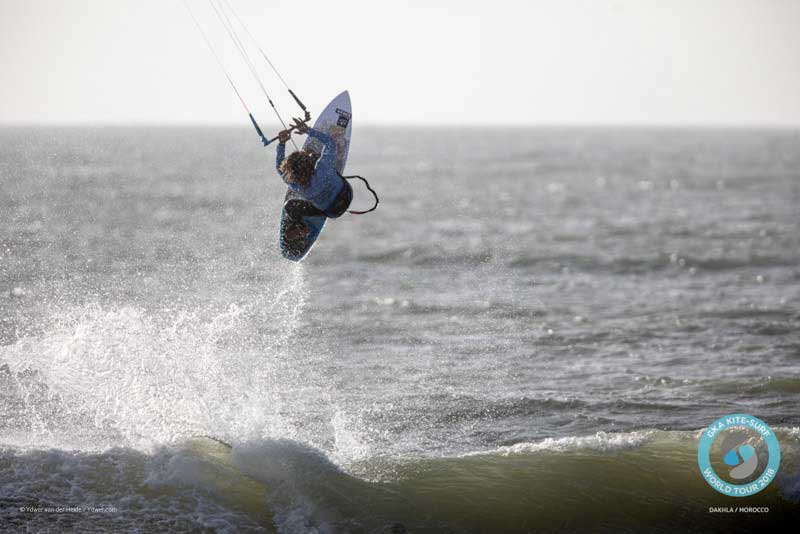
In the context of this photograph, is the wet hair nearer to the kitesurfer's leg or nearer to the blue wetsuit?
the blue wetsuit

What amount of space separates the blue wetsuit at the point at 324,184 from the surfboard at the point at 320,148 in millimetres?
987

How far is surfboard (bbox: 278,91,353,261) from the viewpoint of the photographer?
557 inches

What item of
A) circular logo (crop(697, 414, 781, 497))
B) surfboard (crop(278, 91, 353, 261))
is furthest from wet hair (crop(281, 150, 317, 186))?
circular logo (crop(697, 414, 781, 497))

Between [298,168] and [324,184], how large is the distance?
627mm

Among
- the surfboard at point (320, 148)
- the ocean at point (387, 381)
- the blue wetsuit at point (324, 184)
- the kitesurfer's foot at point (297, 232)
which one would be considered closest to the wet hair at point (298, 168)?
the blue wetsuit at point (324, 184)

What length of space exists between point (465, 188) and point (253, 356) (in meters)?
55.3

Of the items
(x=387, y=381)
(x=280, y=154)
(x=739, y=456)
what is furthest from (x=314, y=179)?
(x=739, y=456)

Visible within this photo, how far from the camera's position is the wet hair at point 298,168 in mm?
12008

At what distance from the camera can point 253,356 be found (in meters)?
17.6

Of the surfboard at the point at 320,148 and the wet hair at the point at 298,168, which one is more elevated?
the surfboard at the point at 320,148

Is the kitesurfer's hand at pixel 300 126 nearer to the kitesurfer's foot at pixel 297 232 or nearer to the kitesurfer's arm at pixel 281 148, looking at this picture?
the kitesurfer's arm at pixel 281 148

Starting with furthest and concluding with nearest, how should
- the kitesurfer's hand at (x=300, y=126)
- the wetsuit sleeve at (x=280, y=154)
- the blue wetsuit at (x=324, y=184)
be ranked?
the blue wetsuit at (x=324, y=184)
the wetsuit sleeve at (x=280, y=154)
the kitesurfer's hand at (x=300, y=126)

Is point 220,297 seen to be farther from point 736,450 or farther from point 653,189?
point 653,189

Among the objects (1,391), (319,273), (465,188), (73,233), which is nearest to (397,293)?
(319,273)
